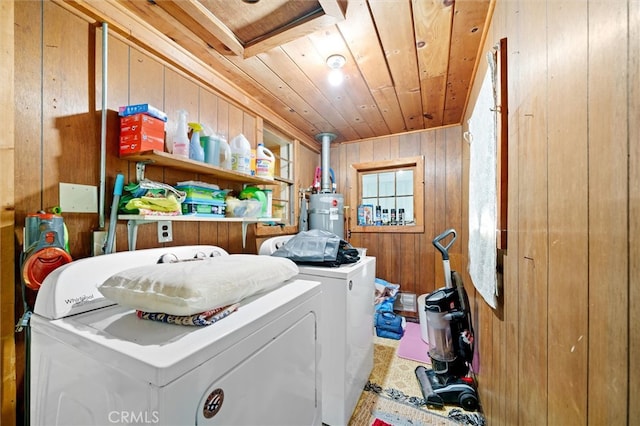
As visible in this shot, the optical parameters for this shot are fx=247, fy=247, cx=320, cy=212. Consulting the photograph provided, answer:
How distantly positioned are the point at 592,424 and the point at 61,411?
1.22 meters

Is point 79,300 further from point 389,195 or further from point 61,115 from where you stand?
point 389,195

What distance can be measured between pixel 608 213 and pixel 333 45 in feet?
4.84

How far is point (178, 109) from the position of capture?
146 cm

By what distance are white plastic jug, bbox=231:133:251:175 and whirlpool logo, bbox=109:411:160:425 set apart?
1.31m

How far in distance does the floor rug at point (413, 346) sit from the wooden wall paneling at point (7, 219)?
89.4 inches

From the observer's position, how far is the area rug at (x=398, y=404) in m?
1.48

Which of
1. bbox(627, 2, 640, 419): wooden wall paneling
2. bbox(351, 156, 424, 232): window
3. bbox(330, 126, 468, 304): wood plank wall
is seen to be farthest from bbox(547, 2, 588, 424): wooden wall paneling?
bbox(351, 156, 424, 232): window

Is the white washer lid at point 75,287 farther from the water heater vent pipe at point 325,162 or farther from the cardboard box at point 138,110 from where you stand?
the water heater vent pipe at point 325,162

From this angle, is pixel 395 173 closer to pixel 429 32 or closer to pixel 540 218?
pixel 429 32

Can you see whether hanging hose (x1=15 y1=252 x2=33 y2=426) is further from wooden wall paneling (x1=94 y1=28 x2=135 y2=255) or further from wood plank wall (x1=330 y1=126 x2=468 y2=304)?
wood plank wall (x1=330 y1=126 x2=468 y2=304)

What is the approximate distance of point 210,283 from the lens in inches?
27.2

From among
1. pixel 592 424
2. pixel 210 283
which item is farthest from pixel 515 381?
pixel 210 283

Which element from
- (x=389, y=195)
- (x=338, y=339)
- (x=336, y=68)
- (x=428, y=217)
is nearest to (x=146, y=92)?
(x=336, y=68)

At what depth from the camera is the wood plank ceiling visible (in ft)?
3.86
